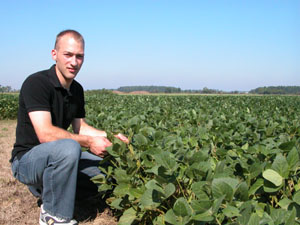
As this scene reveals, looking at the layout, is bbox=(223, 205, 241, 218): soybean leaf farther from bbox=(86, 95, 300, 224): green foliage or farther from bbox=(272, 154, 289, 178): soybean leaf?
bbox=(272, 154, 289, 178): soybean leaf

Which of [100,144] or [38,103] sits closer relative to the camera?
[100,144]

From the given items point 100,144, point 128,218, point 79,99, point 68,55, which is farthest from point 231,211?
point 79,99

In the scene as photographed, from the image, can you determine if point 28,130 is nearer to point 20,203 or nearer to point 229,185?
point 20,203

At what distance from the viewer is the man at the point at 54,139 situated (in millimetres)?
2707

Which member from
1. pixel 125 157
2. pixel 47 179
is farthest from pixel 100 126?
pixel 125 157

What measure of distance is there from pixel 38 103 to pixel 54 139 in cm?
37

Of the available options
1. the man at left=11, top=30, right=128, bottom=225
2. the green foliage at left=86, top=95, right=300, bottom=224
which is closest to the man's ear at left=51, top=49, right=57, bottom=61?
the man at left=11, top=30, right=128, bottom=225

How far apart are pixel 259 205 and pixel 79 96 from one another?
8.27ft

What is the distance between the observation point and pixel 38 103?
2861 mm

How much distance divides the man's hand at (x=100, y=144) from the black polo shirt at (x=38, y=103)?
1.96ft

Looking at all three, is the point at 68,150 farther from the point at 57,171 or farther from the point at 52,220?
the point at 52,220

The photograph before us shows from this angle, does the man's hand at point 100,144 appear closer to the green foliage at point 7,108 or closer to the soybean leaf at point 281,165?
the soybean leaf at point 281,165

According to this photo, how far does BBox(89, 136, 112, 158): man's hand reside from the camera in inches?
103

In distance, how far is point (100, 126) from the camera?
4.00 metres
